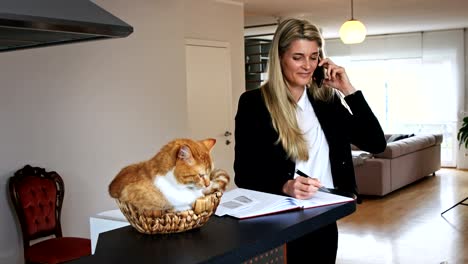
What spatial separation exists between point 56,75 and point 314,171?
2.66 m

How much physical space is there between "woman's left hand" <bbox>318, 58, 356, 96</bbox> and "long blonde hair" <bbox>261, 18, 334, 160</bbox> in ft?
0.26

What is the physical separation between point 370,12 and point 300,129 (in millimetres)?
6230

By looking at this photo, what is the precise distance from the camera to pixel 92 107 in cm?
436

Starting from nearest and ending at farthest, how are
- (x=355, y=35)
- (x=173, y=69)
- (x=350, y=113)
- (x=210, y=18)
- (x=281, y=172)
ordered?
(x=281, y=172)
(x=350, y=113)
(x=173, y=69)
(x=355, y=35)
(x=210, y=18)

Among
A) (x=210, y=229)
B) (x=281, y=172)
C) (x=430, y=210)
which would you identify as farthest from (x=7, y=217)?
(x=430, y=210)

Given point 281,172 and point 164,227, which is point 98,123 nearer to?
point 281,172

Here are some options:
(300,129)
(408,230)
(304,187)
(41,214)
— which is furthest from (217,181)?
(408,230)

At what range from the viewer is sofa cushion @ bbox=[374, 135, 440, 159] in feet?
25.0

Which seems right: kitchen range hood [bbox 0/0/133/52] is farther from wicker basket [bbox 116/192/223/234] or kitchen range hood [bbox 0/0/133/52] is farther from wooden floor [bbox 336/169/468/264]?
wooden floor [bbox 336/169/468/264]

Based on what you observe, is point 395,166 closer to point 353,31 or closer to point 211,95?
point 353,31

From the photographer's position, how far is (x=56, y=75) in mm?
4074

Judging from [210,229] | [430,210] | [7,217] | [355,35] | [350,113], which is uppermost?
[355,35]

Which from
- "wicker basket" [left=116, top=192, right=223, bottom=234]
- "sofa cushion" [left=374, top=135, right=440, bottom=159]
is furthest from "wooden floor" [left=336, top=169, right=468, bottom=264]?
"wicker basket" [left=116, top=192, right=223, bottom=234]

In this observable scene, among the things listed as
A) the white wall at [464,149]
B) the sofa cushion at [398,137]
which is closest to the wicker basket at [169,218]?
the sofa cushion at [398,137]
